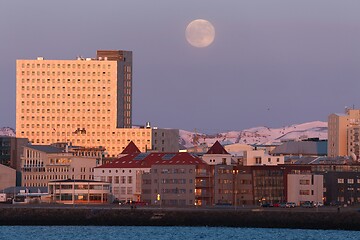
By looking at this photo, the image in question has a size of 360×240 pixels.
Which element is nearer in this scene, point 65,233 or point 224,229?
point 65,233

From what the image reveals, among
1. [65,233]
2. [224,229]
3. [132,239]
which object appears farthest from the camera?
[224,229]

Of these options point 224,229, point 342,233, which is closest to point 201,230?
point 224,229

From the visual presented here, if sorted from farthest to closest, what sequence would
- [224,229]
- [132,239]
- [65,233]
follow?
[224,229]
[65,233]
[132,239]

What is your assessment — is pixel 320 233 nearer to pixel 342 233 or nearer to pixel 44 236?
pixel 342 233

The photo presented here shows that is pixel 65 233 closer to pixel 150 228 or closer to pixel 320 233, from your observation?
pixel 150 228

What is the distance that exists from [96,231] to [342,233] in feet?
99.8

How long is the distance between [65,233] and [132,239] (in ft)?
46.4

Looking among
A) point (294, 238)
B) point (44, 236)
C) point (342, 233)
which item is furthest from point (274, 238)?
point (44, 236)

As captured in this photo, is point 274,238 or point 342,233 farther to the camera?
point 342,233

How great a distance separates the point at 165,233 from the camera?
185 m

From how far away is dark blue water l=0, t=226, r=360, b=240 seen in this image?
176 m

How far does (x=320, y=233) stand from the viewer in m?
188

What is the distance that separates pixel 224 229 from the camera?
196250 mm

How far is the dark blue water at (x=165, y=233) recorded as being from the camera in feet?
579
